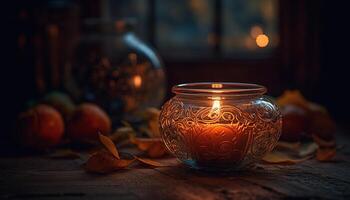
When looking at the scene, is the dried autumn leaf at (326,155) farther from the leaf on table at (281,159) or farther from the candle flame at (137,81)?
the candle flame at (137,81)

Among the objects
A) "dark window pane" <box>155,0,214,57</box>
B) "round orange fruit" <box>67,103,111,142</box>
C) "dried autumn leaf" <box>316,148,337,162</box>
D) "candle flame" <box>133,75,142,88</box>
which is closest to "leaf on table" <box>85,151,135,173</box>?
"round orange fruit" <box>67,103,111,142</box>

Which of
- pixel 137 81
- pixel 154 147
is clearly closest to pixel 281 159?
pixel 154 147

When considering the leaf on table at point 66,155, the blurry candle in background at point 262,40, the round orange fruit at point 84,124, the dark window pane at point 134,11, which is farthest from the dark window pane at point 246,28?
the leaf on table at point 66,155

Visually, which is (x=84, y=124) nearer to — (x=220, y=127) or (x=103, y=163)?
(x=103, y=163)

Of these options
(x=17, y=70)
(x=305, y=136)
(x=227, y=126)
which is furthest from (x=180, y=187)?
(x=17, y=70)

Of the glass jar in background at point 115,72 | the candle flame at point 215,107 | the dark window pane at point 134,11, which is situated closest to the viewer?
the candle flame at point 215,107

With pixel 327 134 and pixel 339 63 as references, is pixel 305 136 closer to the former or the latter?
pixel 327 134

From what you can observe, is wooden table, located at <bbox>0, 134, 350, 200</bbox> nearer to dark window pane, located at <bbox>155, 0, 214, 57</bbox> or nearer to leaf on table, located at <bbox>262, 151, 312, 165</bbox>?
leaf on table, located at <bbox>262, 151, 312, 165</bbox>
